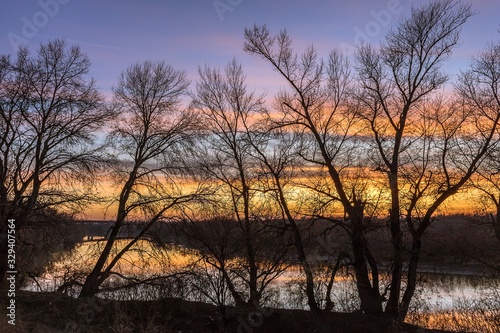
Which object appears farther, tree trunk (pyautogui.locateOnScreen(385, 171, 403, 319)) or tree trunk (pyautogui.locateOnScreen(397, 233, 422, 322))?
tree trunk (pyautogui.locateOnScreen(385, 171, 403, 319))

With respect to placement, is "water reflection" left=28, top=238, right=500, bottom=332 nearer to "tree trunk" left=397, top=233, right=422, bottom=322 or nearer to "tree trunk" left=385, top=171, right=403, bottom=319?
"tree trunk" left=397, top=233, right=422, bottom=322

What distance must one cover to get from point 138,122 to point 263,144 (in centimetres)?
575

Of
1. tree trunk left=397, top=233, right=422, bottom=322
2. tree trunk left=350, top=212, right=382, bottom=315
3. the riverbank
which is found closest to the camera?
the riverbank

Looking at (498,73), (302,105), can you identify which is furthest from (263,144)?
(498,73)

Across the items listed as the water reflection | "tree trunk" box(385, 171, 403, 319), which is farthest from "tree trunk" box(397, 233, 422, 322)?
the water reflection

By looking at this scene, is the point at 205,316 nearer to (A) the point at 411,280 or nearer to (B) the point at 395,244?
(B) the point at 395,244

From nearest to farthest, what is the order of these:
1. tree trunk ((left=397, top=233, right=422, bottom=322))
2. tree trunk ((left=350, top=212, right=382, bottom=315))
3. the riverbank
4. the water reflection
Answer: the riverbank
tree trunk ((left=397, top=233, right=422, bottom=322))
tree trunk ((left=350, top=212, right=382, bottom=315))
the water reflection

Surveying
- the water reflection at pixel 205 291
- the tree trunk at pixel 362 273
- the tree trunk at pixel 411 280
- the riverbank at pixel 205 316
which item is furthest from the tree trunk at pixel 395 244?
the water reflection at pixel 205 291

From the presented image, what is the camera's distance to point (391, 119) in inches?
738

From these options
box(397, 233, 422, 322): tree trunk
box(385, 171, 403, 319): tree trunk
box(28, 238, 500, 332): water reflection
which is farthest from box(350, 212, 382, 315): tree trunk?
box(397, 233, 422, 322): tree trunk

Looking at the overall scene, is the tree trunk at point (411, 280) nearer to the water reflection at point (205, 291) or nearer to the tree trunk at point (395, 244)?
the tree trunk at point (395, 244)

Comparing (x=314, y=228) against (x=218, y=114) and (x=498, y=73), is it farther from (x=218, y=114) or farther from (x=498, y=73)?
(x=498, y=73)

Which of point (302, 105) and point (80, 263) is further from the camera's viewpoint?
point (80, 263)

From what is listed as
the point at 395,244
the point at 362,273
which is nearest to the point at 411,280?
the point at 395,244
